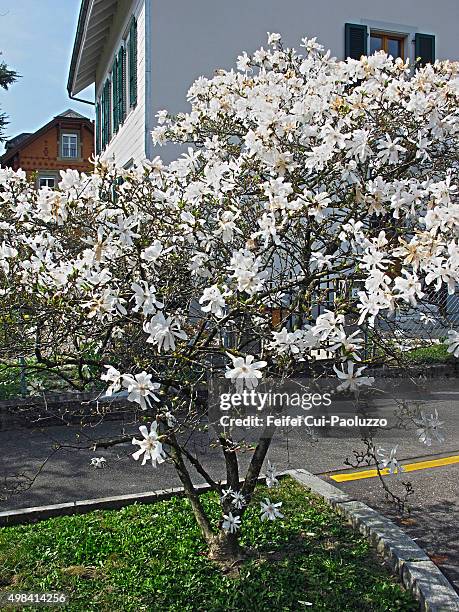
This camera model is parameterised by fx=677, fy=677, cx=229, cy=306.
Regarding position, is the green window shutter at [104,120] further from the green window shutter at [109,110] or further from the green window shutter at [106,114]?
the green window shutter at [109,110]

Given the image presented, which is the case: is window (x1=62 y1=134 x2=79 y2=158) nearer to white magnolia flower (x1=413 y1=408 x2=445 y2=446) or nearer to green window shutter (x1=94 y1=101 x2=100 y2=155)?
Result: green window shutter (x1=94 y1=101 x2=100 y2=155)

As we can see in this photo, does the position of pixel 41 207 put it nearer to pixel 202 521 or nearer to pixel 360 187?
pixel 360 187

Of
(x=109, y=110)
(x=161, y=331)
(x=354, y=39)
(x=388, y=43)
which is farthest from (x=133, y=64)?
(x=161, y=331)

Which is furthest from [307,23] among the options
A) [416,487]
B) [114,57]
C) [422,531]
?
[422,531]

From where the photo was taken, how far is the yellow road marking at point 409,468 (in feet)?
20.1

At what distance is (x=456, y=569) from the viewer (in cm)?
416

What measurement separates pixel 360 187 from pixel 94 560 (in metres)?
2.68

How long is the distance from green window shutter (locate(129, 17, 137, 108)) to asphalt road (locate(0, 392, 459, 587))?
6.62 metres

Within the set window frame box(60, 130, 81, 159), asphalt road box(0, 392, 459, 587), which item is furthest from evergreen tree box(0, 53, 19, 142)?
asphalt road box(0, 392, 459, 587)

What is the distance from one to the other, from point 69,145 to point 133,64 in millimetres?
18864

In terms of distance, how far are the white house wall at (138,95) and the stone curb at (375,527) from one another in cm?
545

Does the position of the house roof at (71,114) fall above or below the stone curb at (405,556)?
above

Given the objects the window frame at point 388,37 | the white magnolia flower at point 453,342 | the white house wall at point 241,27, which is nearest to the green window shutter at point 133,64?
the white house wall at point 241,27

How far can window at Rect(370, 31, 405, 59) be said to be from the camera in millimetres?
13055
